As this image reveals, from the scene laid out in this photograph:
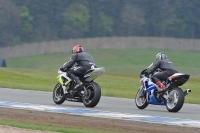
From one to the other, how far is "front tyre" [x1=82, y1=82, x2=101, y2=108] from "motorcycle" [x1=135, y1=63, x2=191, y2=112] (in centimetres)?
136

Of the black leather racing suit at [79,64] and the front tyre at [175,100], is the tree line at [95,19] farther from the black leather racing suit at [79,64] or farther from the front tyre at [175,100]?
the front tyre at [175,100]

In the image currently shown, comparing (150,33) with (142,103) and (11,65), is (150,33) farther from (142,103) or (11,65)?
(142,103)

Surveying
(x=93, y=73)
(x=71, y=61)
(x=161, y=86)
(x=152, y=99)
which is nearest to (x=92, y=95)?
(x=93, y=73)

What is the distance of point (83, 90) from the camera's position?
1700cm

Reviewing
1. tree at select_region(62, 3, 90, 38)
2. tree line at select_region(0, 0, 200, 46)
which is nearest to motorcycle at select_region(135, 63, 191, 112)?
tree line at select_region(0, 0, 200, 46)

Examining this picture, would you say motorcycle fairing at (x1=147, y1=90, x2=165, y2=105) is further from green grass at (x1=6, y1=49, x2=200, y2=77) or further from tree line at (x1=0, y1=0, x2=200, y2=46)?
tree line at (x1=0, y1=0, x2=200, y2=46)

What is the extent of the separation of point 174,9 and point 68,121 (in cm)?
10453

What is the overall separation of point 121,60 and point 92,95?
242 feet

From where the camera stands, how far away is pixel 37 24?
4058 inches

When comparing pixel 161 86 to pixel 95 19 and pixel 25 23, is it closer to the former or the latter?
pixel 25 23

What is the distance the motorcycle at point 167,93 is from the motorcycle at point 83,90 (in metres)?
1.32

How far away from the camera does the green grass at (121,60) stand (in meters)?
82.4

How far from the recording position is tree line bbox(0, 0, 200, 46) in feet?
326

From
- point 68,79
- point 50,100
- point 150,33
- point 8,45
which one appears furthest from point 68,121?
point 150,33
